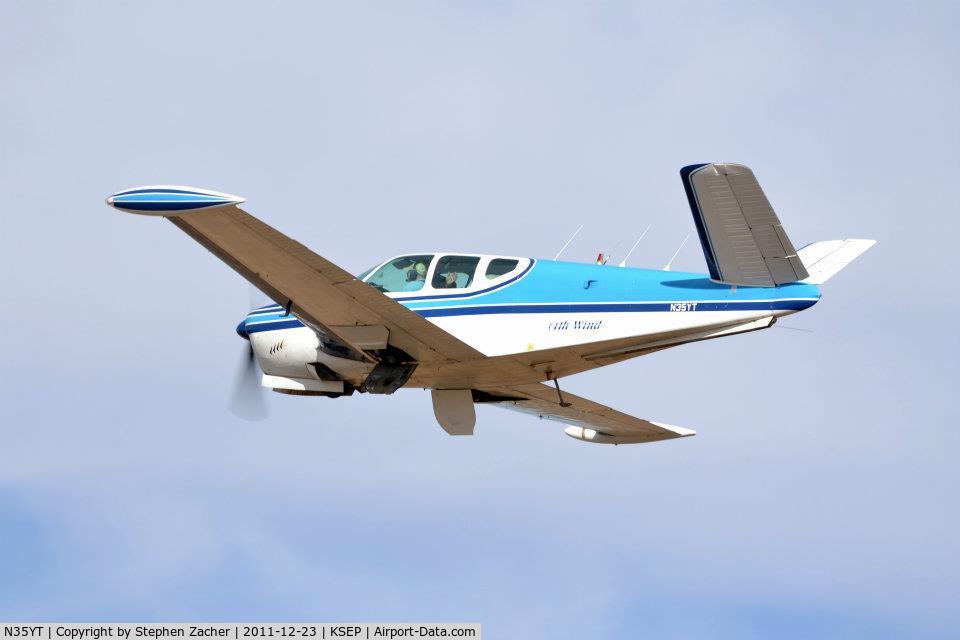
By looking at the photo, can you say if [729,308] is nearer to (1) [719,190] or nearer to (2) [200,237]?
(1) [719,190]

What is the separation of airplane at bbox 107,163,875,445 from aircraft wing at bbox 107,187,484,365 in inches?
1.0

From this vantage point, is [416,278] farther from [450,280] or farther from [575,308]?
[575,308]

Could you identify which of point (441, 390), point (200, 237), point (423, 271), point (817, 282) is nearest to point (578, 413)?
point (441, 390)

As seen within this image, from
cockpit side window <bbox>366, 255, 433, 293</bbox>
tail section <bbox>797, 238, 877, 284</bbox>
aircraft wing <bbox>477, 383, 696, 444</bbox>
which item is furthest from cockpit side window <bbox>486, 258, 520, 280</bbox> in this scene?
tail section <bbox>797, 238, 877, 284</bbox>

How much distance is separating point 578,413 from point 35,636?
10.8 metres

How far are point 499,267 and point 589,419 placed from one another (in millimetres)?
5767

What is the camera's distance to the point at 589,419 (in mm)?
28094

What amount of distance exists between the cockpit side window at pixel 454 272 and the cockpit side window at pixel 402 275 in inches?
8.4

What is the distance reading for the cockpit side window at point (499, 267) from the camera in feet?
76.2

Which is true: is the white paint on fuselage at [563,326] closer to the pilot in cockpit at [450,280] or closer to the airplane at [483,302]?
the airplane at [483,302]

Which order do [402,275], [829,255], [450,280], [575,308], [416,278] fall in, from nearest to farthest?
1. [829,255]
2. [575,308]
3. [450,280]
4. [416,278]
5. [402,275]

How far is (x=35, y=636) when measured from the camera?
20.9 meters

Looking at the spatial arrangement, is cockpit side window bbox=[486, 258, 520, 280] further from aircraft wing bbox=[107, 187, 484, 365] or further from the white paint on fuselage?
aircraft wing bbox=[107, 187, 484, 365]

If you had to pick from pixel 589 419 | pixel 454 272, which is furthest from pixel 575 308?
pixel 589 419
